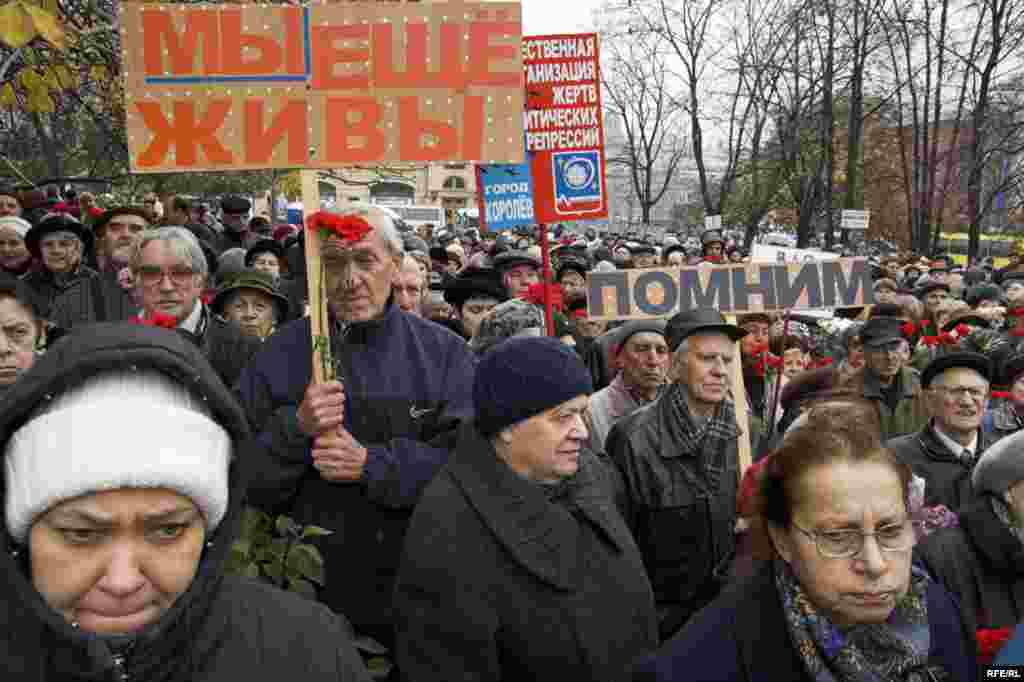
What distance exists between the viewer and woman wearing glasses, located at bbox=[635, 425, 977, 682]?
2.16m

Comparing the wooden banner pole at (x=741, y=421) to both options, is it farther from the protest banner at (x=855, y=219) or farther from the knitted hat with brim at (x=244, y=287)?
the protest banner at (x=855, y=219)

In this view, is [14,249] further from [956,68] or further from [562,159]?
[956,68]

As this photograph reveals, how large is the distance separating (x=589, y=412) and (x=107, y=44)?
4.95 m

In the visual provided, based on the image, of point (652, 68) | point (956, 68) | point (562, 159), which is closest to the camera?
point (562, 159)

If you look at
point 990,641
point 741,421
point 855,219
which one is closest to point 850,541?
point 990,641

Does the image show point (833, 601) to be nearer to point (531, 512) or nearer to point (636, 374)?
point (531, 512)

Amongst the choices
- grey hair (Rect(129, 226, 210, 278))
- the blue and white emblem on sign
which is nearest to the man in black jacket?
grey hair (Rect(129, 226, 210, 278))

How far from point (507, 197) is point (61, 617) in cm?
1013

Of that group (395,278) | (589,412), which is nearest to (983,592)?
(395,278)

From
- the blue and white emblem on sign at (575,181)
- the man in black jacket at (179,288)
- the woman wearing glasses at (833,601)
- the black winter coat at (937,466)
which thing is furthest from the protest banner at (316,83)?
the blue and white emblem on sign at (575,181)

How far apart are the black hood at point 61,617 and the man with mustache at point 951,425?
405cm

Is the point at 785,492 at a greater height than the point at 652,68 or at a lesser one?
lesser

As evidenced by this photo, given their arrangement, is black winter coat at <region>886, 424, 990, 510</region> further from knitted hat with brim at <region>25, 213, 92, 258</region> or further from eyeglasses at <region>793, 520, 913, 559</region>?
knitted hat with brim at <region>25, 213, 92, 258</region>

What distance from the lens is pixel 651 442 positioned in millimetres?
4117
